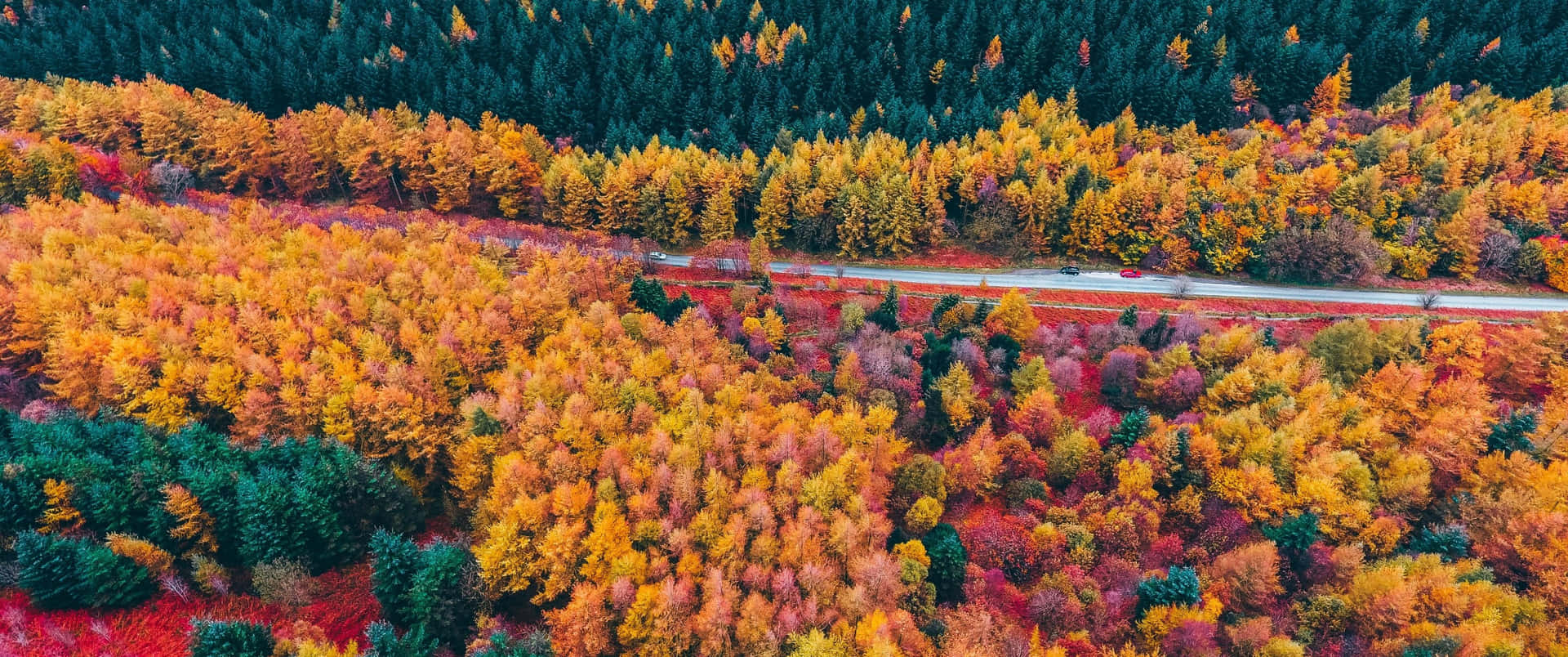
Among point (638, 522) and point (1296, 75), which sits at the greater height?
point (1296, 75)

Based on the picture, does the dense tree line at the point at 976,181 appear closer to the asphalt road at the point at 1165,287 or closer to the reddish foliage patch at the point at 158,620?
the asphalt road at the point at 1165,287

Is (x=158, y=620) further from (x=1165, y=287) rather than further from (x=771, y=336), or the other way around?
(x=1165, y=287)

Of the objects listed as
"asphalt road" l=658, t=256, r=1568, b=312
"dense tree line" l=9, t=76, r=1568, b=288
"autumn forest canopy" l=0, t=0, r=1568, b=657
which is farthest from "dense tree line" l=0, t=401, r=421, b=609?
"dense tree line" l=9, t=76, r=1568, b=288

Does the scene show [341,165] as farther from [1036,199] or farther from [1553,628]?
[1553,628]

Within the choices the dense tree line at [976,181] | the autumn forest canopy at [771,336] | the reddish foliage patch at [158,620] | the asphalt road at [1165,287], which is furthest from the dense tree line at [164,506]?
the dense tree line at [976,181]

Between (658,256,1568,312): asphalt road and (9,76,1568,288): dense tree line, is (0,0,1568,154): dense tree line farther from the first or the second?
(658,256,1568,312): asphalt road

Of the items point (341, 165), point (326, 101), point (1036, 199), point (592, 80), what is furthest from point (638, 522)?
point (326, 101)
